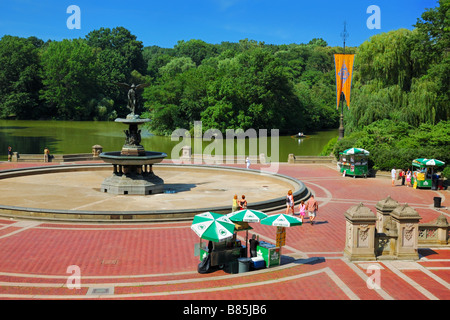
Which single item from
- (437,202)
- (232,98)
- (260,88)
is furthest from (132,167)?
(260,88)

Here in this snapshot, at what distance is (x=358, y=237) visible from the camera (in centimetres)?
1625

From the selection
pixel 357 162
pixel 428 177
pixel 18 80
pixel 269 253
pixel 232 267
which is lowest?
pixel 232 267

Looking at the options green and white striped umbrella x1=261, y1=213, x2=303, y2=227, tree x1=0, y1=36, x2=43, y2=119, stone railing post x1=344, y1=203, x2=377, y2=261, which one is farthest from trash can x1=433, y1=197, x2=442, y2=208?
tree x1=0, y1=36, x2=43, y2=119

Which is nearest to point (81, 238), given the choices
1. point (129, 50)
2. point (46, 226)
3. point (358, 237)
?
point (46, 226)

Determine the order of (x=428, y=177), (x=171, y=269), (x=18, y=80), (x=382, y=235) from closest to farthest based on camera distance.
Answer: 1. (x=171, y=269)
2. (x=382, y=235)
3. (x=428, y=177)
4. (x=18, y=80)

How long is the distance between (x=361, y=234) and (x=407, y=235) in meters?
→ 1.87

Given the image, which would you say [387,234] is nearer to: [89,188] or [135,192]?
[135,192]

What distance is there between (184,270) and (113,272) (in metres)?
2.33

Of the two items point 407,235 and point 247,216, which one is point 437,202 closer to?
point 407,235

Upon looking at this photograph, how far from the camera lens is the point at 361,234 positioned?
53.4 ft

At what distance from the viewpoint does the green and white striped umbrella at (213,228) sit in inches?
545

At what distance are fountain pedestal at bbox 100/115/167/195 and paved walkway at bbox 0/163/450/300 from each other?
6805mm

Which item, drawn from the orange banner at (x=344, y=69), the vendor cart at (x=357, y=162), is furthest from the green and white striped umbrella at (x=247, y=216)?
the orange banner at (x=344, y=69)

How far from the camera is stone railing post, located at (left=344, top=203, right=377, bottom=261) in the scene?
52.7 feet
